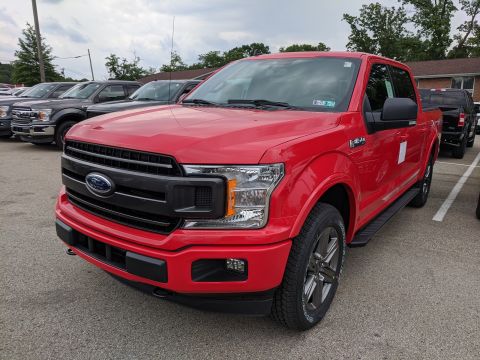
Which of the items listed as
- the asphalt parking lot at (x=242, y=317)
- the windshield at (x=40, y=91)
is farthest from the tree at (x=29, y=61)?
the asphalt parking lot at (x=242, y=317)

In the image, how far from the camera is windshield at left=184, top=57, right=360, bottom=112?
10.4 feet

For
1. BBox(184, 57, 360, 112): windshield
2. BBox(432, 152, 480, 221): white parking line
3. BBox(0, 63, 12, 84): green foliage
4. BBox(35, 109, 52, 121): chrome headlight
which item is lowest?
BBox(432, 152, 480, 221): white parking line

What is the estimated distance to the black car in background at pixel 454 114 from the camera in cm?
1029

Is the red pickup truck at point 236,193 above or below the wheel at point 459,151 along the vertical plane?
above

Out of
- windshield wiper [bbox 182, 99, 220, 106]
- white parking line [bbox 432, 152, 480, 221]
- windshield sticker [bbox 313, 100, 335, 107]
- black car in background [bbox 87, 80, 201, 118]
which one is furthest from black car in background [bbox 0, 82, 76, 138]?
white parking line [bbox 432, 152, 480, 221]

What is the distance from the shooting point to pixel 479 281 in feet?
11.3

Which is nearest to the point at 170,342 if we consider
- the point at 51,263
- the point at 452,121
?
the point at 51,263

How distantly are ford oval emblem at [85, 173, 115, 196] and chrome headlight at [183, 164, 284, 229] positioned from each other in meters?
0.53

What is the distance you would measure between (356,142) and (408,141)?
1558mm

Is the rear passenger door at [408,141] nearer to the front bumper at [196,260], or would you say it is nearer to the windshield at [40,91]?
the front bumper at [196,260]

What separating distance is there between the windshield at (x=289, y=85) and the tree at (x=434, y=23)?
151ft

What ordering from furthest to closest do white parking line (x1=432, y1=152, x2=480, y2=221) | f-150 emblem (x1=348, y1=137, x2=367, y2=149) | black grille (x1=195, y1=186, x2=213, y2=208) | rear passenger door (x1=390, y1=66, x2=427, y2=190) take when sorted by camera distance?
white parking line (x1=432, y1=152, x2=480, y2=221) → rear passenger door (x1=390, y1=66, x2=427, y2=190) → f-150 emblem (x1=348, y1=137, x2=367, y2=149) → black grille (x1=195, y1=186, x2=213, y2=208)

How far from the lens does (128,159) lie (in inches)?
90.4

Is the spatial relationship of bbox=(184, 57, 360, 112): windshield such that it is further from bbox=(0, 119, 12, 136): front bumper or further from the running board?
bbox=(0, 119, 12, 136): front bumper
